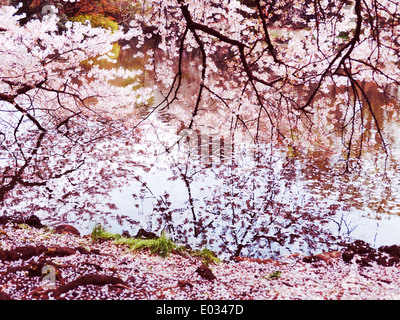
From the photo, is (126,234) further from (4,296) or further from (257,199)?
(4,296)

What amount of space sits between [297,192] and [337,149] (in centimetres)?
391

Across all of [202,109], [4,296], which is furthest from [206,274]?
[202,109]

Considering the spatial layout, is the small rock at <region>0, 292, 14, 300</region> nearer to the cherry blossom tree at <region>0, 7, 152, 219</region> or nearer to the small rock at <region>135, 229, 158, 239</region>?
the small rock at <region>135, 229, 158, 239</region>

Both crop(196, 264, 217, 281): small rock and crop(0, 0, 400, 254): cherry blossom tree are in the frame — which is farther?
crop(0, 0, 400, 254): cherry blossom tree

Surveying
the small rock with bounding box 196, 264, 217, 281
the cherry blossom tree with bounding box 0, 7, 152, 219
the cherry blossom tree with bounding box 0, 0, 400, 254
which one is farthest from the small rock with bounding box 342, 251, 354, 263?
the cherry blossom tree with bounding box 0, 7, 152, 219

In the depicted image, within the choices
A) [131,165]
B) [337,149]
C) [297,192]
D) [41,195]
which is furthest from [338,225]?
[41,195]

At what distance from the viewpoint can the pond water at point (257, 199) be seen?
19.6 ft

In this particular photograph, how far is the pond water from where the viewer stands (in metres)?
5.97

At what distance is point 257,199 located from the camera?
7.32 m

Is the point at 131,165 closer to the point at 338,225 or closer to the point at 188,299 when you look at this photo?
the point at 338,225

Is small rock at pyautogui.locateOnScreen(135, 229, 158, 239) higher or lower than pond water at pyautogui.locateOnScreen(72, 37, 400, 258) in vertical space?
lower

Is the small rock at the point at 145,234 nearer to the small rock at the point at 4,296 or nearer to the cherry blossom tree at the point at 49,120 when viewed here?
the cherry blossom tree at the point at 49,120

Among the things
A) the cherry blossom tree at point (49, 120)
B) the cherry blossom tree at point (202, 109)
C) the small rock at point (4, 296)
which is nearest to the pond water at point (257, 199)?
the cherry blossom tree at point (202, 109)
